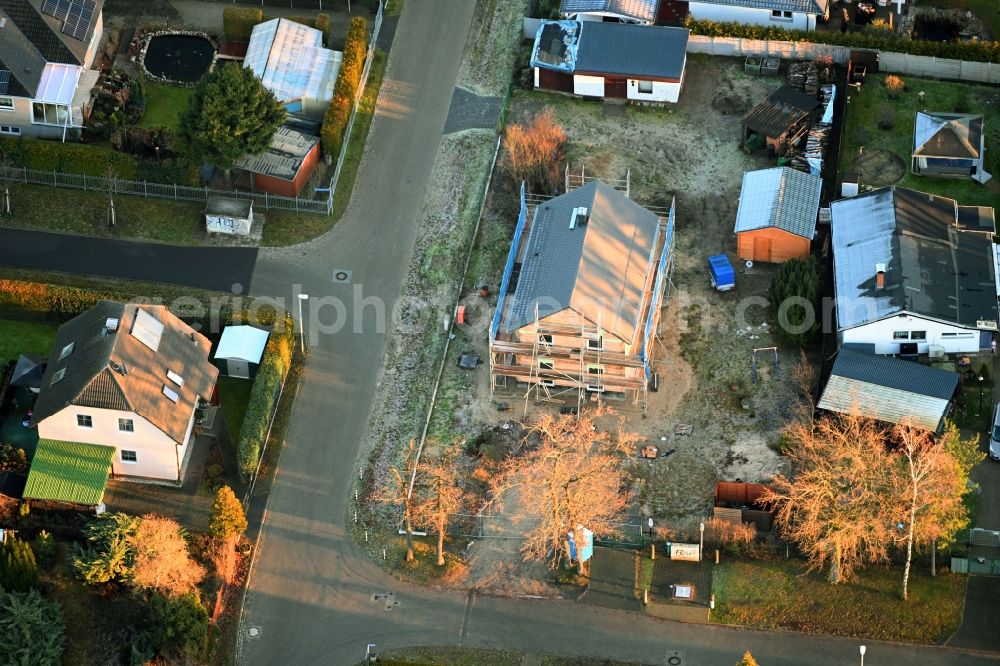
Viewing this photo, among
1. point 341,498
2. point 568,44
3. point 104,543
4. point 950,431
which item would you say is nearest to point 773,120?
point 568,44

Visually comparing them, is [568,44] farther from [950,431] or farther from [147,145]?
[950,431]

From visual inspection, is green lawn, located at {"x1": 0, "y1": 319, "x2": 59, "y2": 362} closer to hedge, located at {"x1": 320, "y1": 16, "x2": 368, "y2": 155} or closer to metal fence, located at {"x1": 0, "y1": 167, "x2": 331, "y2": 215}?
metal fence, located at {"x1": 0, "y1": 167, "x2": 331, "y2": 215}

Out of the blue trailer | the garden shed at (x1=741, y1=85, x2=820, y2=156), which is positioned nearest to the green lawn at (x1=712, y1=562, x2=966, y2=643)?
the blue trailer

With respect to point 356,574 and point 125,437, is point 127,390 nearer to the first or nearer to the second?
point 125,437

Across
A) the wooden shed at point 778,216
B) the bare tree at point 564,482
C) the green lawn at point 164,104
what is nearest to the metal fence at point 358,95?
the green lawn at point 164,104

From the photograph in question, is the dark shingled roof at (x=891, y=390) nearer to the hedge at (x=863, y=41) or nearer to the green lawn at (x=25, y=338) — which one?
the hedge at (x=863, y=41)

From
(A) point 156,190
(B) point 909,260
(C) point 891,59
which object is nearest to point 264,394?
(A) point 156,190
